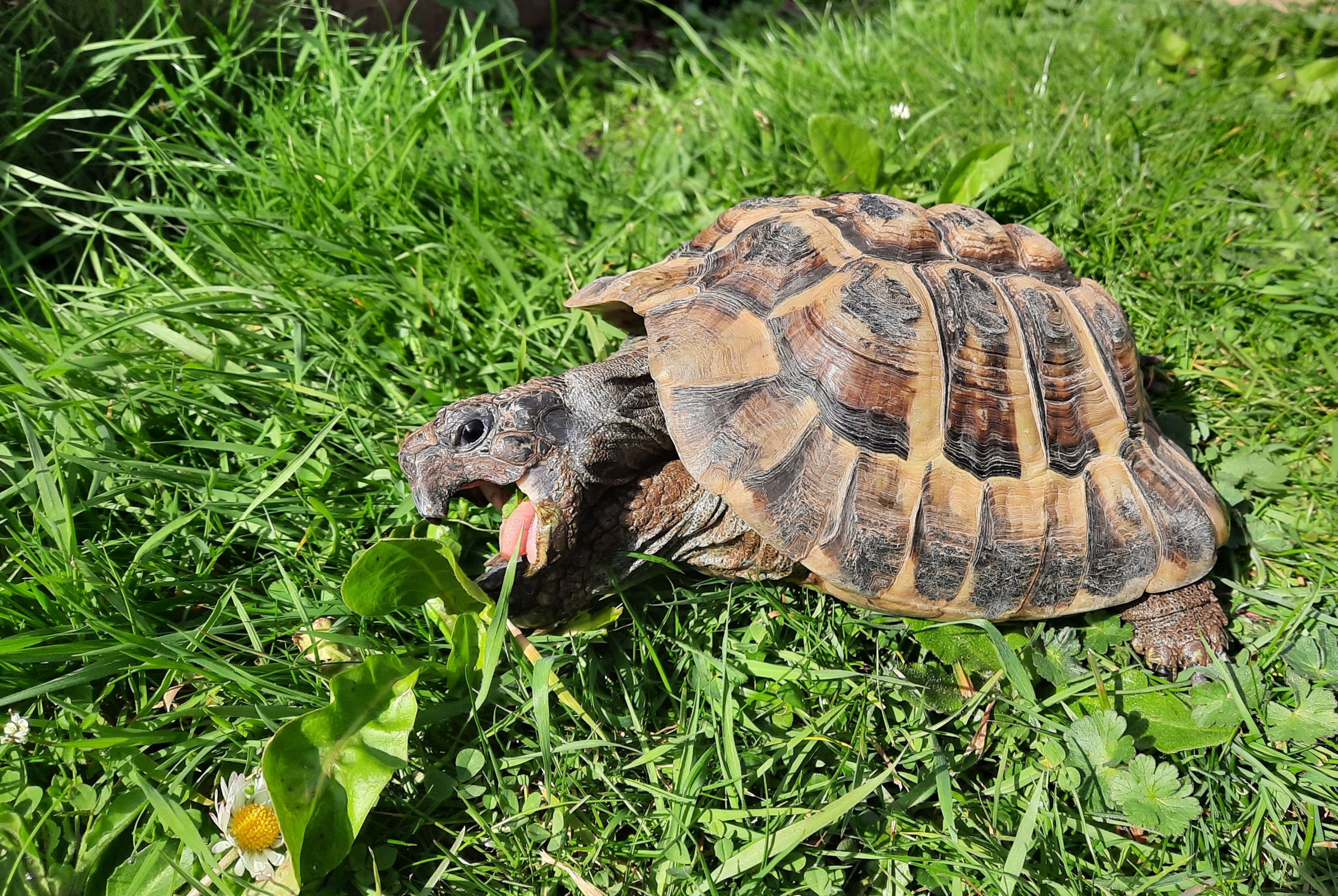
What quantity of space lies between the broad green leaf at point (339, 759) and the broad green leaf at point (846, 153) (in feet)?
9.52

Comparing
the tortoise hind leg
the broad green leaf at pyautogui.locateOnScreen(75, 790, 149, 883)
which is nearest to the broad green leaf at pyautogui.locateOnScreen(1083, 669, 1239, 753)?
the tortoise hind leg

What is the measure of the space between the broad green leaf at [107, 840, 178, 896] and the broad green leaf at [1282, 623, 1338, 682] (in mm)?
3343

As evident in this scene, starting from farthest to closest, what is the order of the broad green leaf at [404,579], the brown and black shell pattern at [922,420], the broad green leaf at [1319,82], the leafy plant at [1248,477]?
the broad green leaf at [1319,82], the leafy plant at [1248,477], the brown and black shell pattern at [922,420], the broad green leaf at [404,579]

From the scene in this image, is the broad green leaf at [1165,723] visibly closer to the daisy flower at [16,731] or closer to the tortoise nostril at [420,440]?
the tortoise nostril at [420,440]

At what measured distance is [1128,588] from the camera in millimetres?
2594

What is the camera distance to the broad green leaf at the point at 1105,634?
2.66m

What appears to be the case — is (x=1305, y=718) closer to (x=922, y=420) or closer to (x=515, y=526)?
(x=922, y=420)

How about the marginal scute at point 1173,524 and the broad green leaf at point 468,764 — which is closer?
the broad green leaf at point 468,764

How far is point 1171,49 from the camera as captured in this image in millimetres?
4949

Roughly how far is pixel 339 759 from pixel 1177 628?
261cm

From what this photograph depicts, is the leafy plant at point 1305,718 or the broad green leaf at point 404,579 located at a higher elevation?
the broad green leaf at point 404,579

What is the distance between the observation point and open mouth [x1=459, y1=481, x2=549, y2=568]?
2.37 meters

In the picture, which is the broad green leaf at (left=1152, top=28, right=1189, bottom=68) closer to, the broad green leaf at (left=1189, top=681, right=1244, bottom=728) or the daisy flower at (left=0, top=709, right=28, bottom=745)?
the broad green leaf at (left=1189, top=681, right=1244, bottom=728)

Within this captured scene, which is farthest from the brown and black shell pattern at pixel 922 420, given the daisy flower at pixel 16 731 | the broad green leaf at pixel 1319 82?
the broad green leaf at pixel 1319 82
